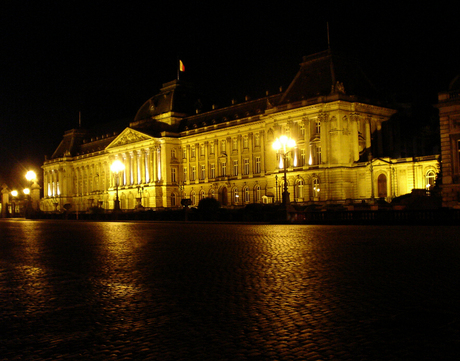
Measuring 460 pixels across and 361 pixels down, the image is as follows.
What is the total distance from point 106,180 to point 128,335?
11440cm

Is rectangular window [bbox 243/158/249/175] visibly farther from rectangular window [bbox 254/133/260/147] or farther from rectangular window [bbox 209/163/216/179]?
rectangular window [bbox 209/163/216/179]

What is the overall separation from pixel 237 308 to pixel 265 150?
73072 mm

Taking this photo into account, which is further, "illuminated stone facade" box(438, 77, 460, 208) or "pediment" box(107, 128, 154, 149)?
"pediment" box(107, 128, 154, 149)

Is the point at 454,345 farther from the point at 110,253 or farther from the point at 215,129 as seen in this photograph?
the point at 215,129

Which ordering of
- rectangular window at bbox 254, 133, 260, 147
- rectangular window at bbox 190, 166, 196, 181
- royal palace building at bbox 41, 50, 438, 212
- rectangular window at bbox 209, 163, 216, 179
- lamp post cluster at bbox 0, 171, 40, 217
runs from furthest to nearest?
rectangular window at bbox 190, 166, 196, 181, rectangular window at bbox 209, 163, 216, 179, lamp post cluster at bbox 0, 171, 40, 217, rectangular window at bbox 254, 133, 260, 147, royal palace building at bbox 41, 50, 438, 212

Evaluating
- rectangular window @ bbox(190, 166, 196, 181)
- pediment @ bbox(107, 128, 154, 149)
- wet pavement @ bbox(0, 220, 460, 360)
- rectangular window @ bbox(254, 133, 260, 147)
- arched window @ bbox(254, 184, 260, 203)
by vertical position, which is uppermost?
pediment @ bbox(107, 128, 154, 149)

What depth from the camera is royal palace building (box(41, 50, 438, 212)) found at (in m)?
67.8

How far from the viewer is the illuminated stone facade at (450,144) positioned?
43062 millimetres

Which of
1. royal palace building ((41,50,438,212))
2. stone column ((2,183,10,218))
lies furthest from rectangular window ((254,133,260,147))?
stone column ((2,183,10,218))

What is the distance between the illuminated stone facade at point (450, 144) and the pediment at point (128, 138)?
62208 millimetres

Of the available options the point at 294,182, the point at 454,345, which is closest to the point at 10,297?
the point at 454,345

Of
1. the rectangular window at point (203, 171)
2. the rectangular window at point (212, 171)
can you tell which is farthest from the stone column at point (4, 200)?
the rectangular window at point (212, 171)

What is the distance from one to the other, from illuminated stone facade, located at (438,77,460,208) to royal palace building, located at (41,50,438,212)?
1262 cm

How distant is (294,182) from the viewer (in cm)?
7244
